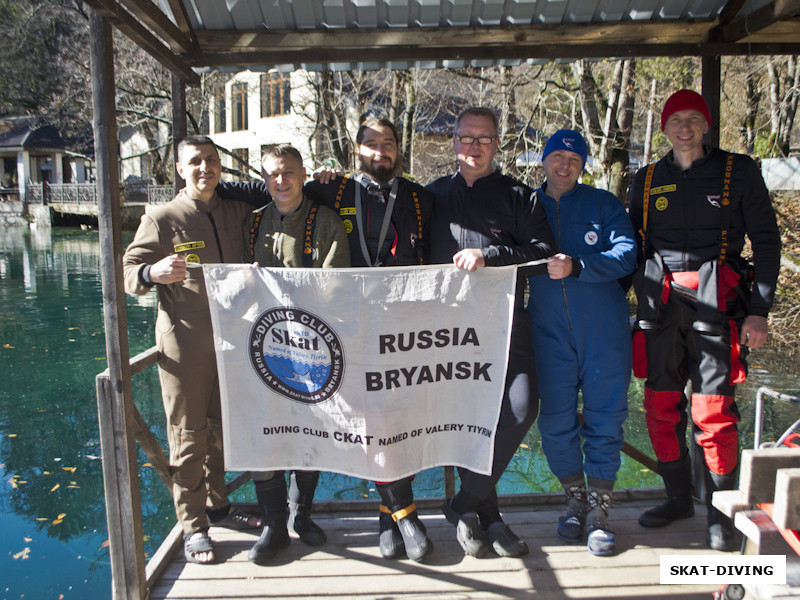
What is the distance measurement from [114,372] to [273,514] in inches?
44.1

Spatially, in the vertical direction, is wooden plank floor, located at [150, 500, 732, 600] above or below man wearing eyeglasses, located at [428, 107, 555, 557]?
below

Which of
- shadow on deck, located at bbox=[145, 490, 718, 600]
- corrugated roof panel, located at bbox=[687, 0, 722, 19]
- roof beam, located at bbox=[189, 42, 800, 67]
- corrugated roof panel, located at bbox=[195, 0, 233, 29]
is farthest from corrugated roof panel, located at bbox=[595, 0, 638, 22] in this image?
shadow on deck, located at bbox=[145, 490, 718, 600]

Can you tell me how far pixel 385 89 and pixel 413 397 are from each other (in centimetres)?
1537

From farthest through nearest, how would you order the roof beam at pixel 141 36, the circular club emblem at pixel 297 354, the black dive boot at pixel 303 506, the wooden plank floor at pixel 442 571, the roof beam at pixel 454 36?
the roof beam at pixel 454 36 < the black dive boot at pixel 303 506 < the circular club emblem at pixel 297 354 < the wooden plank floor at pixel 442 571 < the roof beam at pixel 141 36

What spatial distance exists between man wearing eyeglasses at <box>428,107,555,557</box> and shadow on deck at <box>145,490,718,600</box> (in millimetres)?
150

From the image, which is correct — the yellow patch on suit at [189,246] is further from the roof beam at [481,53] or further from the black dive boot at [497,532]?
the black dive boot at [497,532]

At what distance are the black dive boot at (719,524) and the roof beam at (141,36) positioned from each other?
11.6 feet

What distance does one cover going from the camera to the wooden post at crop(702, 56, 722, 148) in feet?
13.2

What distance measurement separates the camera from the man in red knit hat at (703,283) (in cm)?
325

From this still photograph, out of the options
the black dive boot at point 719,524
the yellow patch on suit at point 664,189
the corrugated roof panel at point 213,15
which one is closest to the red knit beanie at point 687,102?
the yellow patch on suit at point 664,189

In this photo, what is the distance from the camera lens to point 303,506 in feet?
11.7

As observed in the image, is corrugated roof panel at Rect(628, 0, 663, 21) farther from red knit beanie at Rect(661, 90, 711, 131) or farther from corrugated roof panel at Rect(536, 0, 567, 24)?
red knit beanie at Rect(661, 90, 711, 131)

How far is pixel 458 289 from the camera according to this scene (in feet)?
10.4

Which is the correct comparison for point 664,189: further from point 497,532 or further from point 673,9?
point 497,532
